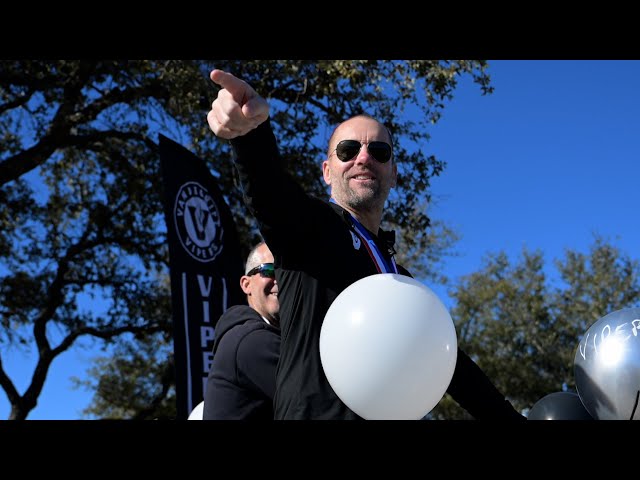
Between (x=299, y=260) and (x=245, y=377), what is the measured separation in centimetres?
104

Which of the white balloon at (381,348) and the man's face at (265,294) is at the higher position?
the man's face at (265,294)

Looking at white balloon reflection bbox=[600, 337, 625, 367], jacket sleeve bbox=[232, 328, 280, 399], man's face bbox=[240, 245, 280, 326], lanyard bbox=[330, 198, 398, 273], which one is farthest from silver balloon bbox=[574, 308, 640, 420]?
man's face bbox=[240, 245, 280, 326]

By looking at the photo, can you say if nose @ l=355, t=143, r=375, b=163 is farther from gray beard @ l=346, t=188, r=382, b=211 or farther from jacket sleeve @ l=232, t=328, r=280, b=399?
jacket sleeve @ l=232, t=328, r=280, b=399

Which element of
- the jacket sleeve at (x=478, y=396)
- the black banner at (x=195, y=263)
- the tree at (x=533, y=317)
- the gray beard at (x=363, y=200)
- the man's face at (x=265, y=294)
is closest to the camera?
the gray beard at (x=363, y=200)

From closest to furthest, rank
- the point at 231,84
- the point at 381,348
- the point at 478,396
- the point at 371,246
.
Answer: the point at 231,84, the point at 381,348, the point at 371,246, the point at 478,396

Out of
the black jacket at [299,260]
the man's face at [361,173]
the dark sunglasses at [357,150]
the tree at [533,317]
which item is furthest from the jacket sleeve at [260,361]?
the tree at [533,317]

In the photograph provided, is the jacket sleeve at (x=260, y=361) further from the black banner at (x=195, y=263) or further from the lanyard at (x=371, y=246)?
the black banner at (x=195, y=263)

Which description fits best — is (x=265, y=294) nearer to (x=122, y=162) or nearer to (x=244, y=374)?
(x=244, y=374)

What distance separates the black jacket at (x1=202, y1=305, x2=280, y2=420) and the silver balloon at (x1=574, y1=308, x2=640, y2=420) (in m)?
1.31

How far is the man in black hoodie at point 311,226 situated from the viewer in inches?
80.6

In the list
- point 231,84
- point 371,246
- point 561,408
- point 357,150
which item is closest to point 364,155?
point 357,150

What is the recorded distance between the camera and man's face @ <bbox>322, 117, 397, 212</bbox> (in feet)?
8.53

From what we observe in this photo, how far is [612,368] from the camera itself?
259cm
